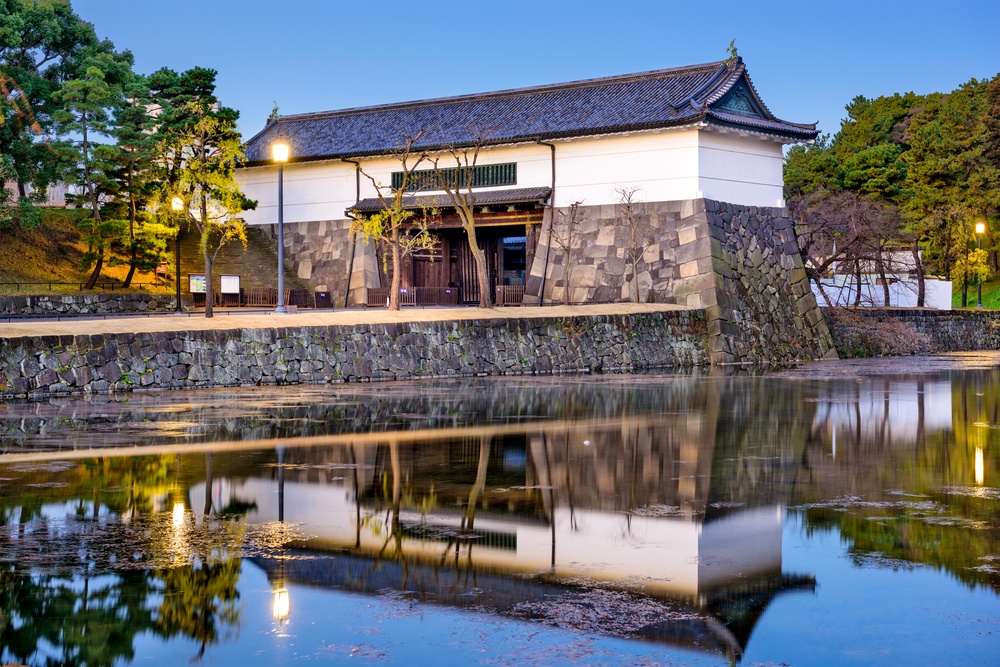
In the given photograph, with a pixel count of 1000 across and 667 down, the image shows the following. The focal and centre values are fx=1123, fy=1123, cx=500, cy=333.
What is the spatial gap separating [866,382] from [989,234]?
44530mm

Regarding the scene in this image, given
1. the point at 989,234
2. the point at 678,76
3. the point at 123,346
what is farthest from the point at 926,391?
the point at 989,234

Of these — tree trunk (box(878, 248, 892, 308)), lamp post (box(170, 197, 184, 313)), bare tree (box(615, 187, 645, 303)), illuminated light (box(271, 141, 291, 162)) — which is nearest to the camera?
illuminated light (box(271, 141, 291, 162))

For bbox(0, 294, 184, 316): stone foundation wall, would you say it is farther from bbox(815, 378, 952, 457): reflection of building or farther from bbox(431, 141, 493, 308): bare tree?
bbox(815, 378, 952, 457): reflection of building

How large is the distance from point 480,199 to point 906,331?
16592mm

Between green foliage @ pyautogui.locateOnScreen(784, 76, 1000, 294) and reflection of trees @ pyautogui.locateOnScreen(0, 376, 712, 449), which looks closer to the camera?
reflection of trees @ pyautogui.locateOnScreen(0, 376, 712, 449)

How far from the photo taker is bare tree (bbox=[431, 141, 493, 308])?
33938mm

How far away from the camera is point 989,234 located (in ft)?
212

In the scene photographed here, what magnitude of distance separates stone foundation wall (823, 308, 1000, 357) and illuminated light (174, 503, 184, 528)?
32.9m

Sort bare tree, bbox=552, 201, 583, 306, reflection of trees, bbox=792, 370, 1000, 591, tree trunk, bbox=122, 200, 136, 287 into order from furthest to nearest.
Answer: tree trunk, bbox=122, 200, 136, 287
bare tree, bbox=552, 201, 583, 306
reflection of trees, bbox=792, 370, 1000, 591

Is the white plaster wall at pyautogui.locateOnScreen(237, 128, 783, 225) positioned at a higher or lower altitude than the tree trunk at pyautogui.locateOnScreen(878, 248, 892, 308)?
higher

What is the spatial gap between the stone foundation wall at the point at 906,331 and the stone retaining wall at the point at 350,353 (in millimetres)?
7537

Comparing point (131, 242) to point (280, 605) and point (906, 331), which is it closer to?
point (906, 331)

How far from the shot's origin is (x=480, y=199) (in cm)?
3944

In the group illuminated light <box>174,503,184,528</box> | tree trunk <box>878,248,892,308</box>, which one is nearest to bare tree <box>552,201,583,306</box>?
tree trunk <box>878,248,892,308</box>
